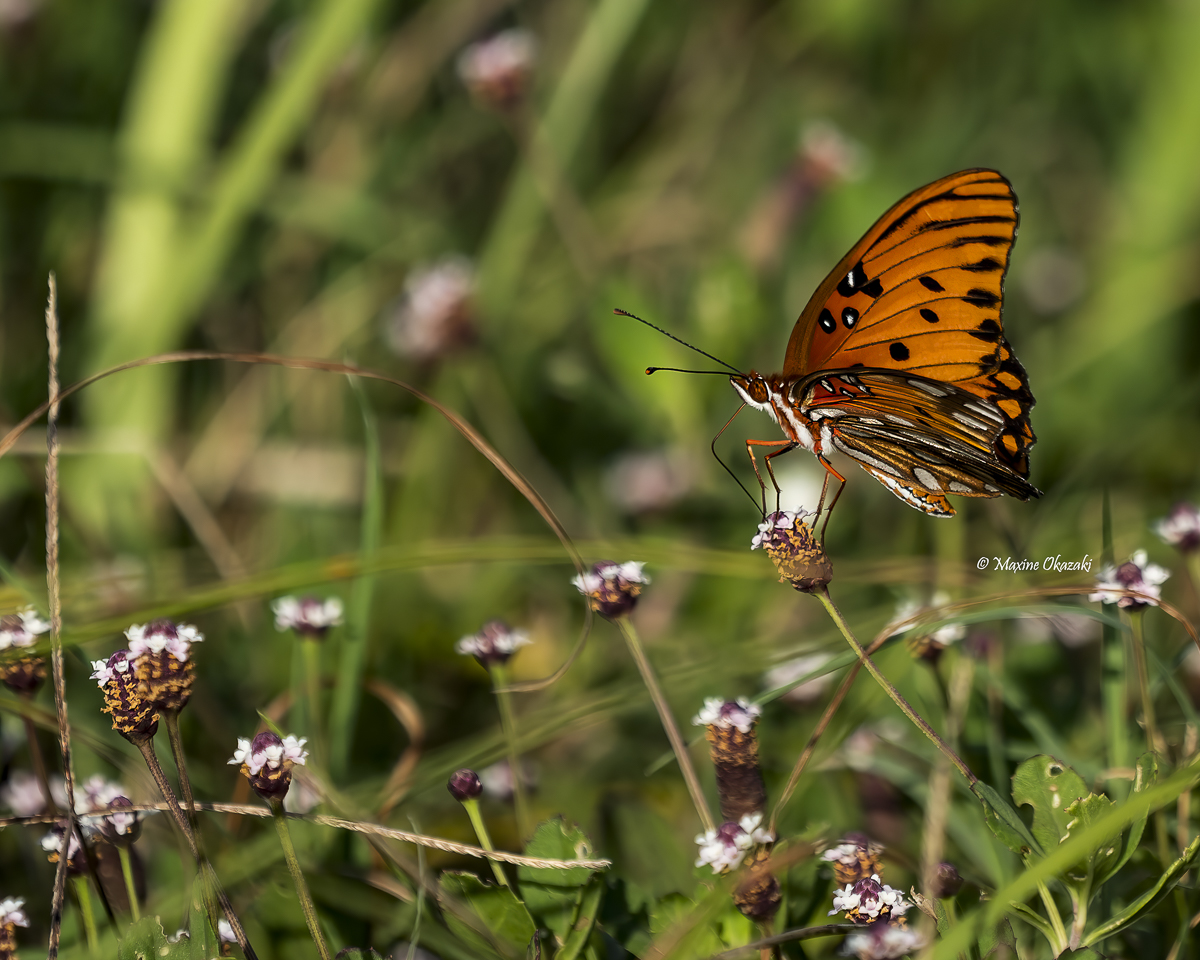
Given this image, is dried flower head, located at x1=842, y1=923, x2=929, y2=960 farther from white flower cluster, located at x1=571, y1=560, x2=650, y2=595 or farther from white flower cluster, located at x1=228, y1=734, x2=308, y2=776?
white flower cluster, located at x1=228, y1=734, x2=308, y2=776

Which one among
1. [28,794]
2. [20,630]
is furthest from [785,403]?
[28,794]

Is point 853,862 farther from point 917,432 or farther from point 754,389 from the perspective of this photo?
point 754,389

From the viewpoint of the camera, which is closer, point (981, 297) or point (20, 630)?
point (20, 630)

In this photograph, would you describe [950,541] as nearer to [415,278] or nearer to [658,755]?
[658,755]

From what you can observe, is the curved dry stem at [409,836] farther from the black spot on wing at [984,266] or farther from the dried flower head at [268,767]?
the black spot on wing at [984,266]

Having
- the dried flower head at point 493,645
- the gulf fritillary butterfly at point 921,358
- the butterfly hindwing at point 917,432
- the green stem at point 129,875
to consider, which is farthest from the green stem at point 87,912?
the butterfly hindwing at point 917,432

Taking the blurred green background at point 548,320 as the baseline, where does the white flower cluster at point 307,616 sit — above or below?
below

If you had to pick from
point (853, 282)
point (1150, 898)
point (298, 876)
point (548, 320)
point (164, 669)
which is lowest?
point (1150, 898)
